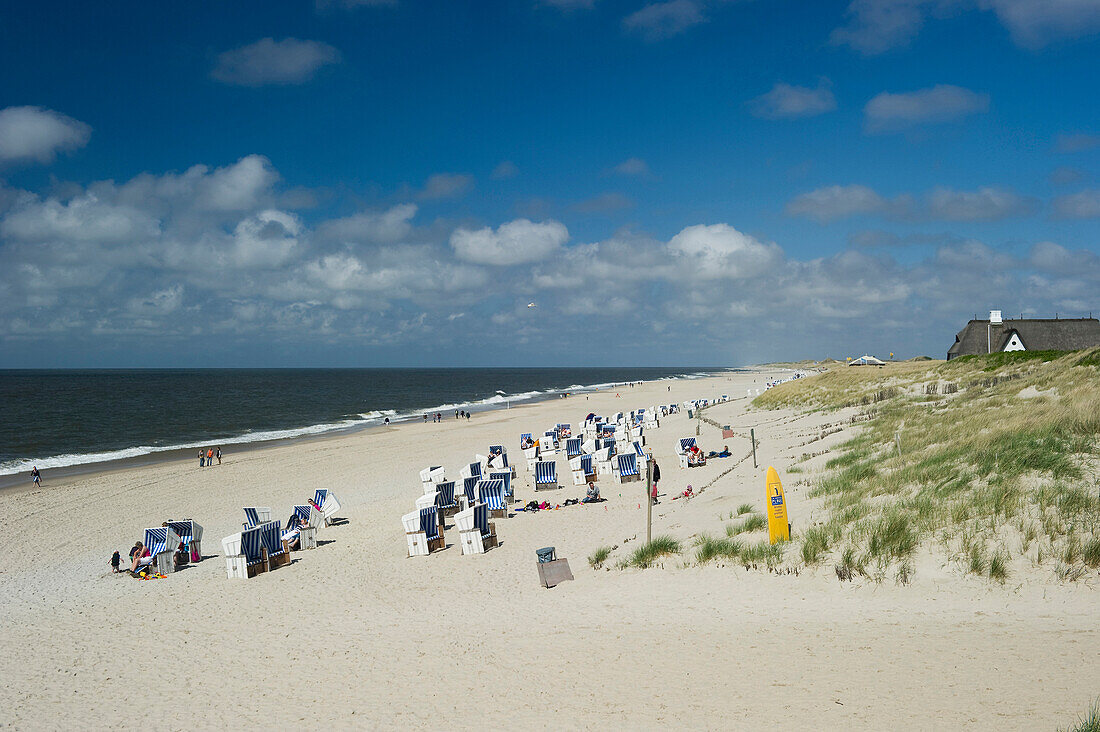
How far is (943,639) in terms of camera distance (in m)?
Answer: 5.93

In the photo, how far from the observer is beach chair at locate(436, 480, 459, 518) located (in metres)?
14.7

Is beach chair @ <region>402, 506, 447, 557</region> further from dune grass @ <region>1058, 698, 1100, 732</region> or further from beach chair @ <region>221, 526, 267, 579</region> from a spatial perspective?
dune grass @ <region>1058, 698, 1100, 732</region>

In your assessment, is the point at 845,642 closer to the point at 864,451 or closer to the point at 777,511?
the point at 777,511

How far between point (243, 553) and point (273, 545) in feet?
2.04

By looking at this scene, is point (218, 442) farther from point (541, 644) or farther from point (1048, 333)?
point (1048, 333)

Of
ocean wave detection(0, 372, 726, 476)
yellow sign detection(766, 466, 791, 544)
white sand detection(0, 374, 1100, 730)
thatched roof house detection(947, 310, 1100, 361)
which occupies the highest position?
thatched roof house detection(947, 310, 1100, 361)

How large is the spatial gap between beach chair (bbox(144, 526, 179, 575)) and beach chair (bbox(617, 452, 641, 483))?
1069 cm

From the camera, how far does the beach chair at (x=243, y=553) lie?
1137cm

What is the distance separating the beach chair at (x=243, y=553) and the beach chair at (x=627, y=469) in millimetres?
9522

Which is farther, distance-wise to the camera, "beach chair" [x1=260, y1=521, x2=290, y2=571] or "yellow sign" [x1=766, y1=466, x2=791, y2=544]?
"beach chair" [x1=260, y1=521, x2=290, y2=571]

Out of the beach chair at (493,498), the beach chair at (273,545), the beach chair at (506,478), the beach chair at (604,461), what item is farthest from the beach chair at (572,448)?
the beach chair at (273,545)

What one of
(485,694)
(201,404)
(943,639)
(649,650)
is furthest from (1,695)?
(201,404)

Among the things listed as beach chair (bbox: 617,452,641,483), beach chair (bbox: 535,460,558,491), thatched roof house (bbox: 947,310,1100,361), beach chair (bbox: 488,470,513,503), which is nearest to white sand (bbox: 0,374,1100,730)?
beach chair (bbox: 488,470,513,503)

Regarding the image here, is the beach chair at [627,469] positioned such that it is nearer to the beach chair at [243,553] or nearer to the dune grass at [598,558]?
the dune grass at [598,558]
